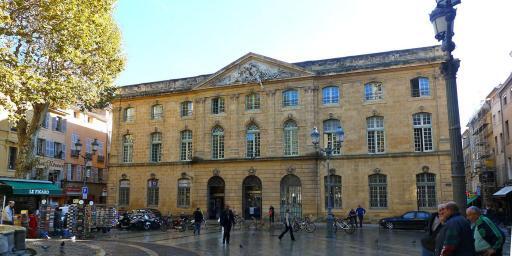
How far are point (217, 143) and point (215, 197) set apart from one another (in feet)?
14.8

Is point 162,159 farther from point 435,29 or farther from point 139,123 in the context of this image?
point 435,29

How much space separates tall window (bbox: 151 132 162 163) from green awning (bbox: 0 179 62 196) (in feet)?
48.7

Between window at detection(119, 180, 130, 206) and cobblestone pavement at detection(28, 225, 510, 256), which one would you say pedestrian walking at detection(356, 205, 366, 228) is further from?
window at detection(119, 180, 130, 206)

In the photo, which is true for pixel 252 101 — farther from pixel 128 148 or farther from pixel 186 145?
pixel 128 148

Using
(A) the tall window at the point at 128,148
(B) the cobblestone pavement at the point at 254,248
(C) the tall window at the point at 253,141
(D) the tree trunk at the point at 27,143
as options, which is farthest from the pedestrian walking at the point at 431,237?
(A) the tall window at the point at 128,148

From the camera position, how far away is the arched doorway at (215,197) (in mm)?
37688

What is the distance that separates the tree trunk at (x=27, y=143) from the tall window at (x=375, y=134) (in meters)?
21.9

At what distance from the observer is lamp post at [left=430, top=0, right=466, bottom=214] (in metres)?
7.19

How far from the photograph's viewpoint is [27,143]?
2483 cm

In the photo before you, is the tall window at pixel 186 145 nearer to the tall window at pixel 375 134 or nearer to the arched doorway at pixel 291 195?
the arched doorway at pixel 291 195

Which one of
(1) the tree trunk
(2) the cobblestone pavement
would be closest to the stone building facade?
(2) the cobblestone pavement

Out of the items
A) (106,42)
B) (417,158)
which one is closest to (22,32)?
(106,42)

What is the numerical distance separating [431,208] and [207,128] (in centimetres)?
1863

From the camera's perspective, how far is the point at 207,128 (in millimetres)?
38562
